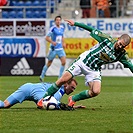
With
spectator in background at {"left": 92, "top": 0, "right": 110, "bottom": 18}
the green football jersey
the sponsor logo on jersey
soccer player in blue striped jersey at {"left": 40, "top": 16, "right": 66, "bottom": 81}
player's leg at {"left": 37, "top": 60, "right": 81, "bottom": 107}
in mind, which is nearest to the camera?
player's leg at {"left": 37, "top": 60, "right": 81, "bottom": 107}

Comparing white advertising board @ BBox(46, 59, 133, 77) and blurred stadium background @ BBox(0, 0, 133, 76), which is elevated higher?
blurred stadium background @ BBox(0, 0, 133, 76)

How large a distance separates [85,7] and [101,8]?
1096 millimetres

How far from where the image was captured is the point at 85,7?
2769cm

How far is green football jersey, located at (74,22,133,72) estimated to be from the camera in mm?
11352

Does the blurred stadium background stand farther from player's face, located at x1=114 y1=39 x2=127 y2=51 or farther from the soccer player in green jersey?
player's face, located at x1=114 y1=39 x2=127 y2=51

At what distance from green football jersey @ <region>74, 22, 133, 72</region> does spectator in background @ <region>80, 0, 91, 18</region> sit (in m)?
15.9

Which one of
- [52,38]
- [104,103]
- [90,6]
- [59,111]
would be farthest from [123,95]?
[90,6]

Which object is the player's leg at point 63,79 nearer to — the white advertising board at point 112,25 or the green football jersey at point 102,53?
the green football jersey at point 102,53

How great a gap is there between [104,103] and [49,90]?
2620 mm

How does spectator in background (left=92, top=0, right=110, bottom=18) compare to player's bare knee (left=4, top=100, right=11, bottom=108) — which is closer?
player's bare knee (left=4, top=100, right=11, bottom=108)

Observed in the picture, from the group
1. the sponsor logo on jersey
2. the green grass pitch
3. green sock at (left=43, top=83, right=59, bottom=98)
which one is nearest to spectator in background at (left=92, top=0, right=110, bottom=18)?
the sponsor logo on jersey

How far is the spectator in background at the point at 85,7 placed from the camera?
1084 inches

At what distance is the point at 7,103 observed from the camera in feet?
37.6

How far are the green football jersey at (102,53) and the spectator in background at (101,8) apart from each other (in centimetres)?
1548
